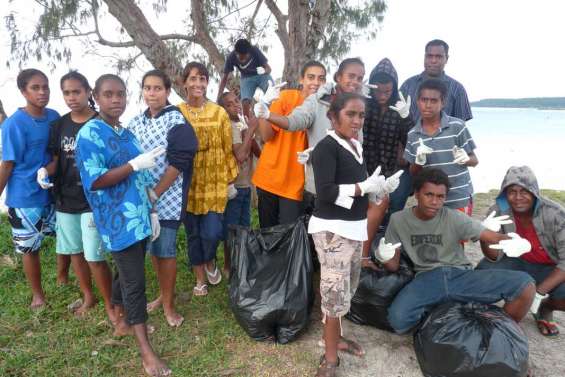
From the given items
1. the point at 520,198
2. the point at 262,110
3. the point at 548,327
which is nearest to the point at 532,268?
the point at 548,327

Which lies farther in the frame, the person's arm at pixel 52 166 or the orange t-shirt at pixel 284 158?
the orange t-shirt at pixel 284 158

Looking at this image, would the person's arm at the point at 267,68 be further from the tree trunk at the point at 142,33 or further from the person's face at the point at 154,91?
the person's face at the point at 154,91

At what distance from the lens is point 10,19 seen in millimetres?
5785

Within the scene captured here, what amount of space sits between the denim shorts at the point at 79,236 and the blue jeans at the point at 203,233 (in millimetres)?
615

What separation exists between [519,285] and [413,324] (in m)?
0.64

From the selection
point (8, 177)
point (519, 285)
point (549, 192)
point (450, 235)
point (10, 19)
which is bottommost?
point (549, 192)

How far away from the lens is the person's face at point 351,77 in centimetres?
248

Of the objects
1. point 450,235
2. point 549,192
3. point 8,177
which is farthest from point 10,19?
point 549,192

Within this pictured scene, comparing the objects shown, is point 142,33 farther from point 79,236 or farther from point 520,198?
point 520,198

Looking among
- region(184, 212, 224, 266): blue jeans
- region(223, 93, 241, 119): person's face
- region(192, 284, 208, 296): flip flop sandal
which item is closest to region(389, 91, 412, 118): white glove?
region(223, 93, 241, 119): person's face

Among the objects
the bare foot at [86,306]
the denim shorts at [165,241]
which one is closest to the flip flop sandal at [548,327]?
the denim shorts at [165,241]

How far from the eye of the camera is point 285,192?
2.71m

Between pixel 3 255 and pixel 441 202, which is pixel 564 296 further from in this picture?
pixel 3 255

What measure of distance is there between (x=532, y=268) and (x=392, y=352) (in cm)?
118
